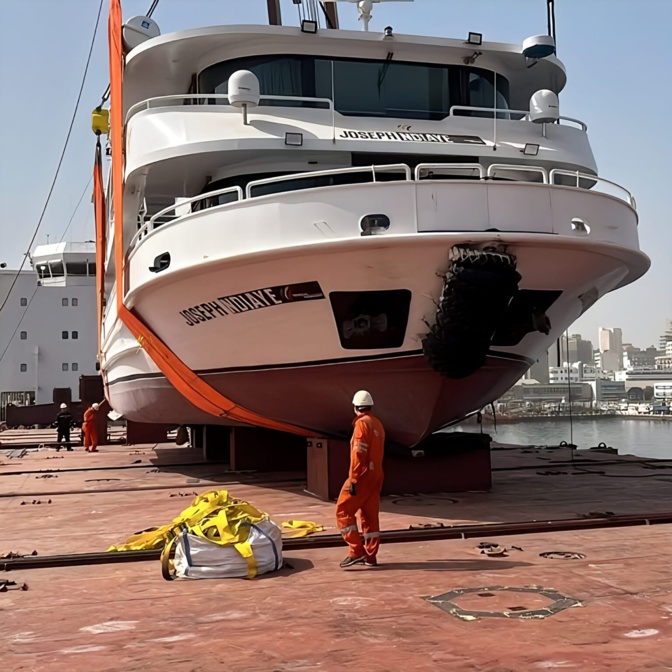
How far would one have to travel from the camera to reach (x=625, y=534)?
21.0 feet

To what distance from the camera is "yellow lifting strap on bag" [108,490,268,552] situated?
532cm

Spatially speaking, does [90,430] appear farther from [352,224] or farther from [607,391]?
[607,391]

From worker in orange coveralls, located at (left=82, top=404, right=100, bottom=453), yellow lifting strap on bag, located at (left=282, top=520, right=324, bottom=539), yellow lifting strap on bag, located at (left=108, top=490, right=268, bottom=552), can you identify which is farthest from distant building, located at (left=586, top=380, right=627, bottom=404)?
yellow lifting strap on bag, located at (left=108, top=490, right=268, bottom=552)

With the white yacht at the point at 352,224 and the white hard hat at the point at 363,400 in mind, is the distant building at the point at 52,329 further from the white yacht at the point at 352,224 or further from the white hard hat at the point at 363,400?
the white hard hat at the point at 363,400

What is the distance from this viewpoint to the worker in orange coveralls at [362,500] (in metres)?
5.35

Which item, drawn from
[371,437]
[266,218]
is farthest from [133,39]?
[371,437]

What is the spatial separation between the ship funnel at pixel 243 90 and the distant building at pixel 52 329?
29.3 metres

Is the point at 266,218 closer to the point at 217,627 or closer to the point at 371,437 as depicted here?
the point at 371,437

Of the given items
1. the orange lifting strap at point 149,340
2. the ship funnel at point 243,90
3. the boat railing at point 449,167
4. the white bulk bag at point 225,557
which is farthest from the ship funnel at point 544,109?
the white bulk bag at point 225,557

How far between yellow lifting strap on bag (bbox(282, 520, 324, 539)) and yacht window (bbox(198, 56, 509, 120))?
188 inches

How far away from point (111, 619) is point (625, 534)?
413cm

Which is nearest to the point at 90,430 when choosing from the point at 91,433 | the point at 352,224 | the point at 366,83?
the point at 91,433

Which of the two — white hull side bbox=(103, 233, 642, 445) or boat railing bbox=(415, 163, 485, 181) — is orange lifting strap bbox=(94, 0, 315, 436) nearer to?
white hull side bbox=(103, 233, 642, 445)

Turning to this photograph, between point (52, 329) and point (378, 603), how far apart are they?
113 ft
